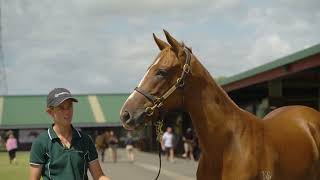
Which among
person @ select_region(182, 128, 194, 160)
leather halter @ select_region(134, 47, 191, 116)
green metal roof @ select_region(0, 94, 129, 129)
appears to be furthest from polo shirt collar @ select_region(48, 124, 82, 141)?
green metal roof @ select_region(0, 94, 129, 129)

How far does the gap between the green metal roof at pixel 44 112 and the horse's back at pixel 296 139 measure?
53752mm

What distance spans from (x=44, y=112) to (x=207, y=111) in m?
60.2

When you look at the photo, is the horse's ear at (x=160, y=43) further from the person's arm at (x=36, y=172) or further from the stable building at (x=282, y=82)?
the stable building at (x=282, y=82)

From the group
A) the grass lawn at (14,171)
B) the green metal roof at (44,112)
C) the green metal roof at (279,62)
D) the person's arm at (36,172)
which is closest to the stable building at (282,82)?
the green metal roof at (279,62)

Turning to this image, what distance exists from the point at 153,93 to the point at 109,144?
90.2ft

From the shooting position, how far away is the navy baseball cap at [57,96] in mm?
4355

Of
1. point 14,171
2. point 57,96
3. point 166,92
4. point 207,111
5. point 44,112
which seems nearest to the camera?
point 57,96

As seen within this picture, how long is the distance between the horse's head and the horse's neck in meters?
0.11

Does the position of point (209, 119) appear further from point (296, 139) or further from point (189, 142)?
point (189, 142)

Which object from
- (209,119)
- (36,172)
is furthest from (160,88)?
(36,172)

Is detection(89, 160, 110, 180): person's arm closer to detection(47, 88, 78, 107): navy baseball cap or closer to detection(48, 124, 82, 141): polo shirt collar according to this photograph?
detection(48, 124, 82, 141): polo shirt collar

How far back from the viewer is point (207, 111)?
5.29 meters

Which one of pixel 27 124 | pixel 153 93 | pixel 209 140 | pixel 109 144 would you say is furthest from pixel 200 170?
pixel 27 124

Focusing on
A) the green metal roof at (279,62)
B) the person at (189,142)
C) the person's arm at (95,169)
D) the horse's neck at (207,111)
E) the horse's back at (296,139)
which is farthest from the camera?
the person at (189,142)
